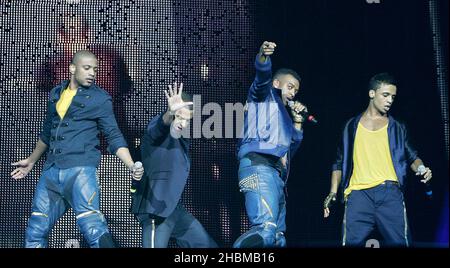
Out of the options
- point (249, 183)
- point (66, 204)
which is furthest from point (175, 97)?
point (66, 204)

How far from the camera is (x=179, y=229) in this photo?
18.4ft

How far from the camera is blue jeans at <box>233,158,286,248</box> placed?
5.57 m

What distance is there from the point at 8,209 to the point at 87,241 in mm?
521

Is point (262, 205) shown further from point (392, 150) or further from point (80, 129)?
point (80, 129)

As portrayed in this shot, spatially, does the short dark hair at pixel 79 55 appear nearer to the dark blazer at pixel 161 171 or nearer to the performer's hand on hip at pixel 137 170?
the dark blazer at pixel 161 171

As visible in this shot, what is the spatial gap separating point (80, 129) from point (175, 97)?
0.61m

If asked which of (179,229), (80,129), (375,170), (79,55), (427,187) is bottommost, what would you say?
(179,229)

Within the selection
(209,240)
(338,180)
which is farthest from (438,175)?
(209,240)

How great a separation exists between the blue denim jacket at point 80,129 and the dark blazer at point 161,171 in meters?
0.18

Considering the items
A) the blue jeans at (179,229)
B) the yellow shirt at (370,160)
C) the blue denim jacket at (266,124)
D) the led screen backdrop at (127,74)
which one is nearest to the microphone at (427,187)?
the yellow shirt at (370,160)

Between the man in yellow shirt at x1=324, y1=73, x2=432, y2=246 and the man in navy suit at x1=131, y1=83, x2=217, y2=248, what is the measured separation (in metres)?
0.87

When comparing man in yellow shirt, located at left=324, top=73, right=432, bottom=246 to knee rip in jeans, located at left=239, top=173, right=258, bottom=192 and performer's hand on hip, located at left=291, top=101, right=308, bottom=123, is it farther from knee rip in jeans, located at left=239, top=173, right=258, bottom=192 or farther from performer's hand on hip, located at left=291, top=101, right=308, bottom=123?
knee rip in jeans, located at left=239, top=173, right=258, bottom=192
